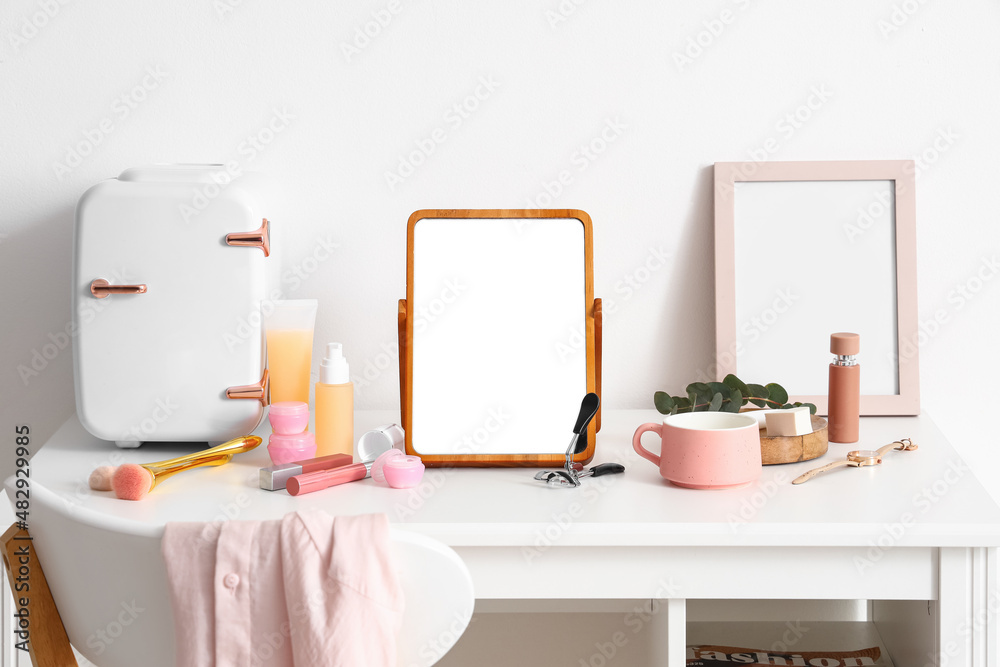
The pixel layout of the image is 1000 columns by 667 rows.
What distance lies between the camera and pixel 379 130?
135cm

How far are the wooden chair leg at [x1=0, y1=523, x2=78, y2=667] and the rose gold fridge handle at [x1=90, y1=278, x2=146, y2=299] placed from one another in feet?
1.24

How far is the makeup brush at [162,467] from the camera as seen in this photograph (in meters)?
0.97

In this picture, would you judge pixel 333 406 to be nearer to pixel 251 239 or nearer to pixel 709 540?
pixel 251 239

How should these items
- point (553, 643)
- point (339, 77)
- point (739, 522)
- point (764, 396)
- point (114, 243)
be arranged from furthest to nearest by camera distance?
1. point (553, 643)
2. point (339, 77)
3. point (764, 396)
4. point (114, 243)
5. point (739, 522)

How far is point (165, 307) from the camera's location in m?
1.12

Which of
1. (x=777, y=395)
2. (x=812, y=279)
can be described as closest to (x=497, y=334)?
(x=777, y=395)

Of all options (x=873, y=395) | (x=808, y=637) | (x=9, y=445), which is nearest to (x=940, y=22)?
(x=873, y=395)

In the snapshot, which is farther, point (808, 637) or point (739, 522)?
point (808, 637)

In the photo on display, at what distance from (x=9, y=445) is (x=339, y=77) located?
31.5 inches

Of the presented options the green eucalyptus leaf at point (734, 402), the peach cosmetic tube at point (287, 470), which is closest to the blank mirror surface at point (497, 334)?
the peach cosmetic tube at point (287, 470)

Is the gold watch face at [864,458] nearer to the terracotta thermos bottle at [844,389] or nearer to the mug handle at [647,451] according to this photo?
the terracotta thermos bottle at [844,389]

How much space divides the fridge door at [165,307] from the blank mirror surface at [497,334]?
229mm

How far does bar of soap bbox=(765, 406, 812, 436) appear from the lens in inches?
42.5

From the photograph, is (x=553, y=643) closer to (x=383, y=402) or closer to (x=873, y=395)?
(x=383, y=402)
